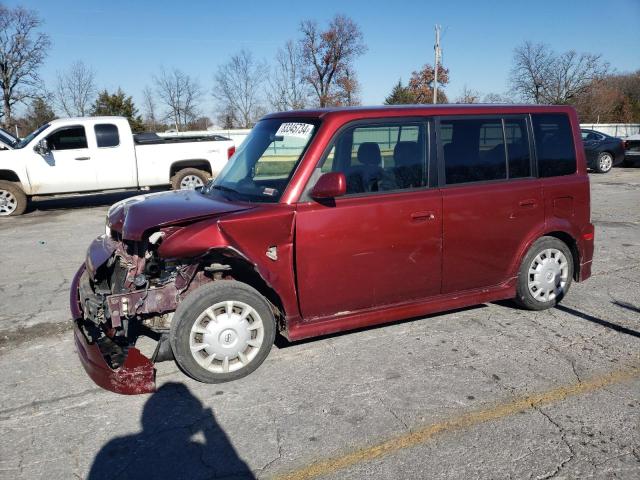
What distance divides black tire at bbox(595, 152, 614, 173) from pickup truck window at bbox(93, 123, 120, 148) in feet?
51.7

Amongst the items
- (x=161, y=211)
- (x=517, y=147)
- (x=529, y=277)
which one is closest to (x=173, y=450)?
(x=161, y=211)

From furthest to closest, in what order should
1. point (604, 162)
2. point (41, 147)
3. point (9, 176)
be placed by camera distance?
1. point (604, 162)
2. point (9, 176)
3. point (41, 147)

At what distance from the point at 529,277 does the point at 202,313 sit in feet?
9.95

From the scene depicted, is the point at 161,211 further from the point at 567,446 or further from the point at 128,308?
the point at 567,446

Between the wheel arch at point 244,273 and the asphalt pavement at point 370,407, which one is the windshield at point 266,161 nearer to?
the wheel arch at point 244,273

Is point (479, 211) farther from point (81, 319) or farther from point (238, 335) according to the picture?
point (81, 319)

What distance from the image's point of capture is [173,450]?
296 cm

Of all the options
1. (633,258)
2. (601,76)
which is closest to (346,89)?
(601,76)

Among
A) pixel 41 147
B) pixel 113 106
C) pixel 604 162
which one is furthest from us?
pixel 113 106

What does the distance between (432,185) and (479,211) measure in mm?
485

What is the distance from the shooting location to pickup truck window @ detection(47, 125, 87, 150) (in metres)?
11.7

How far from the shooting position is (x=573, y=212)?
4906mm

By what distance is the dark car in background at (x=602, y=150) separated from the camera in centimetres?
1822

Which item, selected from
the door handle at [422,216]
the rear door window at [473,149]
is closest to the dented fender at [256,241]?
the door handle at [422,216]
